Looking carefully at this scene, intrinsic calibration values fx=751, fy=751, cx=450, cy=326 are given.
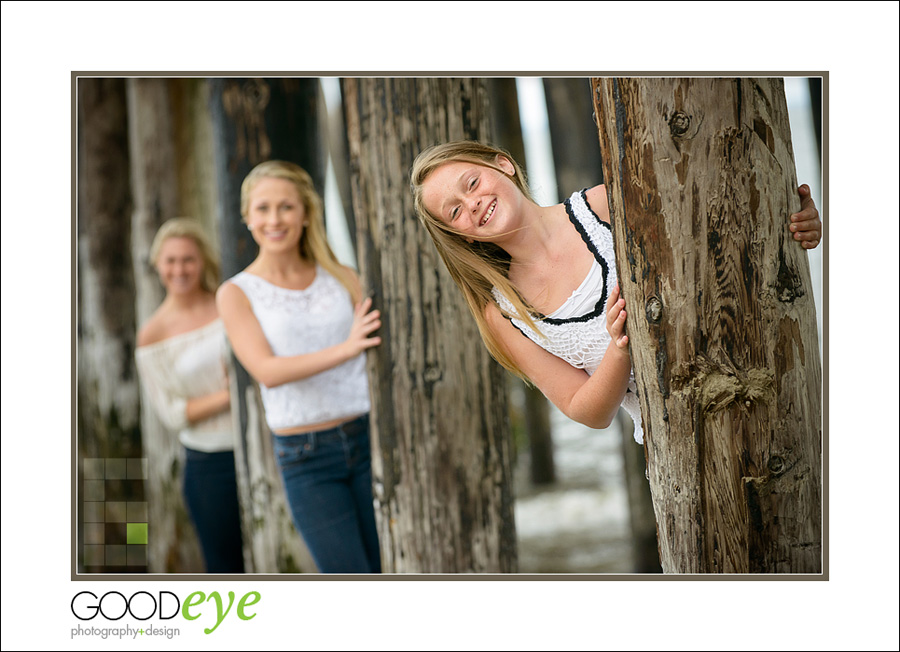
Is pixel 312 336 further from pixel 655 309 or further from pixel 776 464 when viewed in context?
pixel 776 464

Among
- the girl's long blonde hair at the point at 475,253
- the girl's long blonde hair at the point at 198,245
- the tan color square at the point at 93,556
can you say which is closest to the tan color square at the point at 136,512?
the tan color square at the point at 93,556

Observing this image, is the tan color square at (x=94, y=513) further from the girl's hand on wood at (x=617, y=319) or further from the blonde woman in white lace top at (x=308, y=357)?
the girl's hand on wood at (x=617, y=319)

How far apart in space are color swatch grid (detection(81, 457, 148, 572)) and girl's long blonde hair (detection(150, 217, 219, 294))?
0.59 metres

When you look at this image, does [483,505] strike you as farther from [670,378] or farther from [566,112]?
[566,112]

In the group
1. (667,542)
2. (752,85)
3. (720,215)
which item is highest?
(752,85)

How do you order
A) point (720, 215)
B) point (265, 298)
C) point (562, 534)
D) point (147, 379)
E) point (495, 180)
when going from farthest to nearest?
point (562, 534) < point (147, 379) < point (265, 298) < point (495, 180) < point (720, 215)

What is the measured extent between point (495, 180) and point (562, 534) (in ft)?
4.70

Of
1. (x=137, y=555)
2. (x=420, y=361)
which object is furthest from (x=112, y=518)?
(x=420, y=361)

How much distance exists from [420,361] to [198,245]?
896 mm

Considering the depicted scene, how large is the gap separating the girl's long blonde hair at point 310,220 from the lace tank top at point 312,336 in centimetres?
2

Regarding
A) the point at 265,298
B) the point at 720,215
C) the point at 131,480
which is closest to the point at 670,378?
the point at 720,215

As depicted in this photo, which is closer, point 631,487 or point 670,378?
point 670,378

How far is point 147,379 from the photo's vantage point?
2.27 meters

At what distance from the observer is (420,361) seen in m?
1.89
